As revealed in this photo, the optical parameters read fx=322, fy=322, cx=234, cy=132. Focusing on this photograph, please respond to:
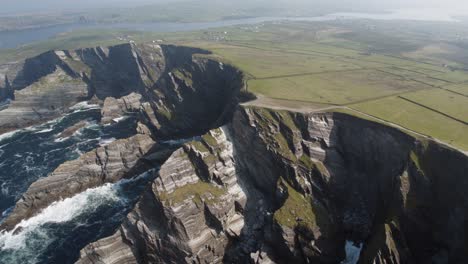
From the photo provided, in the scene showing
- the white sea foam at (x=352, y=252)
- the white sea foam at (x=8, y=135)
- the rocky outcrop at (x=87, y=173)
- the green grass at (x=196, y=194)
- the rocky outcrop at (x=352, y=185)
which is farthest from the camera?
the white sea foam at (x=8, y=135)

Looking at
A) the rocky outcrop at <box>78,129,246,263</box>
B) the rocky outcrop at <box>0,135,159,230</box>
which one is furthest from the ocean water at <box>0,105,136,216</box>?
the rocky outcrop at <box>78,129,246,263</box>

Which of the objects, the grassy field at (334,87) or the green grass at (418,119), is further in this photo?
the grassy field at (334,87)

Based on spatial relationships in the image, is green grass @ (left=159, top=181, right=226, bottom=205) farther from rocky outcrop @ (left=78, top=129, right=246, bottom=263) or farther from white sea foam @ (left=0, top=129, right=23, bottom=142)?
white sea foam @ (left=0, top=129, right=23, bottom=142)

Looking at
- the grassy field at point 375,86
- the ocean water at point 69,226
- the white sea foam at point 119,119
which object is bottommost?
the ocean water at point 69,226

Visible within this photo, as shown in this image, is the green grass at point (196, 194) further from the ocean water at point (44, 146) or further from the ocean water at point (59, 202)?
the ocean water at point (44, 146)

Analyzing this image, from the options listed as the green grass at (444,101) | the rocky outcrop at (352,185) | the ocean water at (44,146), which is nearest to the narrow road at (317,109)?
the rocky outcrop at (352,185)

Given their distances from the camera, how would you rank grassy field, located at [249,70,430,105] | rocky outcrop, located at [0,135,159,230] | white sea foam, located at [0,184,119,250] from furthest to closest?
grassy field, located at [249,70,430,105] → rocky outcrop, located at [0,135,159,230] → white sea foam, located at [0,184,119,250]

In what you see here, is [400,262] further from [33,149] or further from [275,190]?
[33,149]
